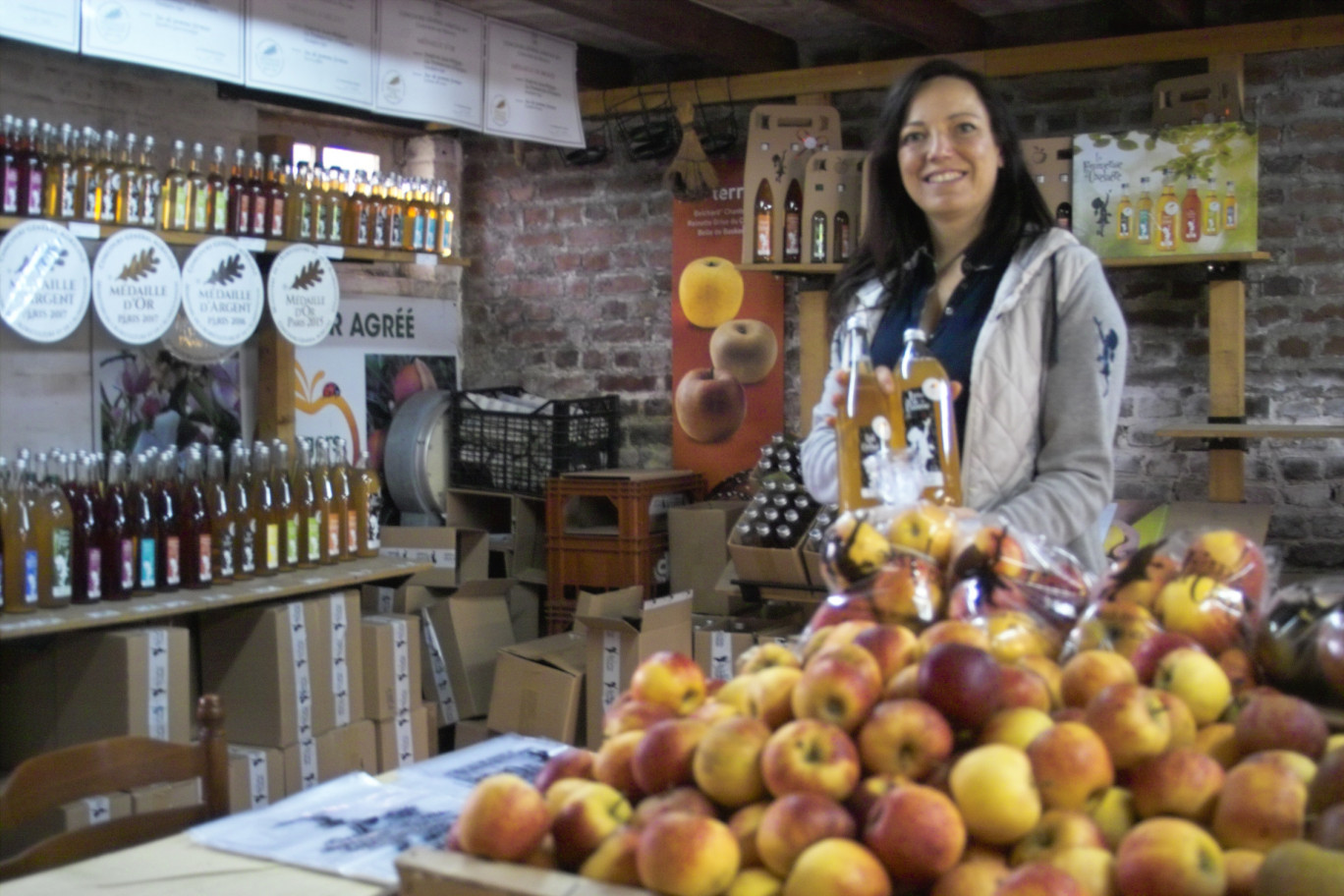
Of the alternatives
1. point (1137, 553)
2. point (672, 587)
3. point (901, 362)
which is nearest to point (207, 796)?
point (901, 362)

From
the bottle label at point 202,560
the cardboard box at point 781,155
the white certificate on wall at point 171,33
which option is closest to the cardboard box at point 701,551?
the cardboard box at point 781,155

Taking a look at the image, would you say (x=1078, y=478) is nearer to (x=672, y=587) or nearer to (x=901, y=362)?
(x=901, y=362)

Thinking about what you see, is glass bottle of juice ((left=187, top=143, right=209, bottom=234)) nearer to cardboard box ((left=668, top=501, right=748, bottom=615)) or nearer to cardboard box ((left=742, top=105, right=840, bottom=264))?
cardboard box ((left=742, top=105, right=840, bottom=264))

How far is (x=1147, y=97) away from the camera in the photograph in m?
4.49

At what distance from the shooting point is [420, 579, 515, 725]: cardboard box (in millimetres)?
4555

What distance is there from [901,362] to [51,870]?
120 cm

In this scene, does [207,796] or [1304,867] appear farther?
[207,796]

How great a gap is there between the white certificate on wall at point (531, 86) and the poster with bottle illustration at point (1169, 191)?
194cm

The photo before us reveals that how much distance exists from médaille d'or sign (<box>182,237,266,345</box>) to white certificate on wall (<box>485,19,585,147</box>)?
3.89 ft

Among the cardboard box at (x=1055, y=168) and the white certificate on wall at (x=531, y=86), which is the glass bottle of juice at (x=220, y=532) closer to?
the white certificate on wall at (x=531, y=86)

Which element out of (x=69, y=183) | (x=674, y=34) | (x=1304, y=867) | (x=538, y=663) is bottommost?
(x=538, y=663)

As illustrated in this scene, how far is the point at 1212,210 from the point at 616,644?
226 centimetres

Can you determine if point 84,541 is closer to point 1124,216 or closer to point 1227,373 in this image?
point 1124,216

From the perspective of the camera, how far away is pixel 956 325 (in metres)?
1.94
